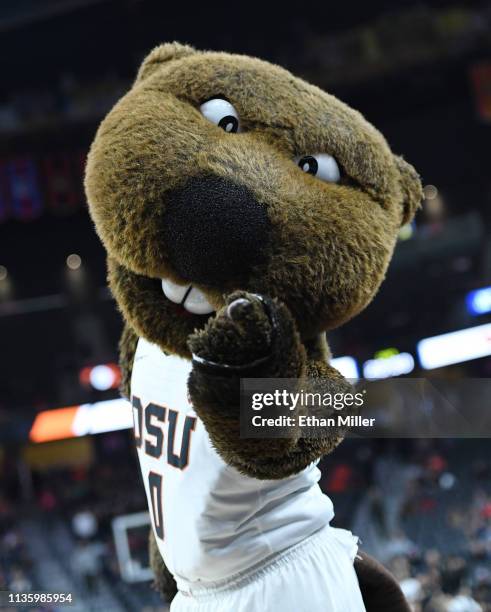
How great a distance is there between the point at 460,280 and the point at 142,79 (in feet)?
20.5

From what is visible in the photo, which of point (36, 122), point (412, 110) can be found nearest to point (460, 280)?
point (412, 110)

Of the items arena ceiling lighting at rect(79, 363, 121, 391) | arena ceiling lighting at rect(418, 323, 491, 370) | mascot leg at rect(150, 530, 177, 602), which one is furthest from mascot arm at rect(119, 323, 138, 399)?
arena ceiling lighting at rect(79, 363, 121, 391)

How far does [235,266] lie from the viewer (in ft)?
2.70

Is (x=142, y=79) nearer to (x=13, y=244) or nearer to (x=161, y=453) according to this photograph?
(x=161, y=453)

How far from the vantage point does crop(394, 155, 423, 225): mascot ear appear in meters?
1.00

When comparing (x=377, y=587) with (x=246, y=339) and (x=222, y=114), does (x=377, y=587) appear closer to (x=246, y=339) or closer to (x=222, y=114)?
(x=246, y=339)

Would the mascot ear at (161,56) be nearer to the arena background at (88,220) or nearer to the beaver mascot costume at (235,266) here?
the beaver mascot costume at (235,266)

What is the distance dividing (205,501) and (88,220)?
567 centimetres

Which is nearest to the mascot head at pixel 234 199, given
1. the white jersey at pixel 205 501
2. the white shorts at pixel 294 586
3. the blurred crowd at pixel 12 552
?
the white jersey at pixel 205 501

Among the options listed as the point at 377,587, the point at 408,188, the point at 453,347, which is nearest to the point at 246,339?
the point at 408,188

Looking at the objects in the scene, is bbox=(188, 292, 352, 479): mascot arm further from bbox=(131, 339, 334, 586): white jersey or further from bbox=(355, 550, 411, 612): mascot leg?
bbox=(355, 550, 411, 612): mascot leg

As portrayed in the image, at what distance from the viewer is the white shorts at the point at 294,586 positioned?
906 mm

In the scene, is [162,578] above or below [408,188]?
below

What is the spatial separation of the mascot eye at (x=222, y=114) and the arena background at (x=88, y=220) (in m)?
5.11
